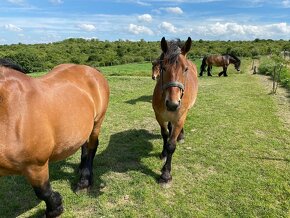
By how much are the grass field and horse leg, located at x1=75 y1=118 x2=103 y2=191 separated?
15 cm

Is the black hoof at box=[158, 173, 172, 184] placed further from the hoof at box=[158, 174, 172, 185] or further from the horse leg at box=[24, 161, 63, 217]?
the horse leg at box=[24, 161, 63, 217]

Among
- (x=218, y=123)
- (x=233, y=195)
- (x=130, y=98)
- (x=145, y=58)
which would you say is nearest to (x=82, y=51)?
(x=145, y=58)

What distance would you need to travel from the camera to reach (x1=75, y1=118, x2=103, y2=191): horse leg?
166 inches

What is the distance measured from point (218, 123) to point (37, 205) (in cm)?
518

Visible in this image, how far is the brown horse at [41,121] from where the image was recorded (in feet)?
8.80

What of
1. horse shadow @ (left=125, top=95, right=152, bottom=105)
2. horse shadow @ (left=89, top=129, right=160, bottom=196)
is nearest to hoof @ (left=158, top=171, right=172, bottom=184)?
horse shadow @ (left=89, top=129, right=160, bottom=196)

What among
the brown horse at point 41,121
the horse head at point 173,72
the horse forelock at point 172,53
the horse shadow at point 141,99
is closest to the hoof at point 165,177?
the horse head at point 173,72

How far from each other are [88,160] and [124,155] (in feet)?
4.04

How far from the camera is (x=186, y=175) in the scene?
15.8ft

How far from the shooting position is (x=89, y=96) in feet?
12.8

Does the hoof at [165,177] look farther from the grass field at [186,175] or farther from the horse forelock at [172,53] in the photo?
the horse forelock at [172,53]

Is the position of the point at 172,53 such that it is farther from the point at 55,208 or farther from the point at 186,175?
the point at 55,208

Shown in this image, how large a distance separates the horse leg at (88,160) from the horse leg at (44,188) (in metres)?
0.73

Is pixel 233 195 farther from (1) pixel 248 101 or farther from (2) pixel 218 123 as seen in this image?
(1) pixel 248 101
